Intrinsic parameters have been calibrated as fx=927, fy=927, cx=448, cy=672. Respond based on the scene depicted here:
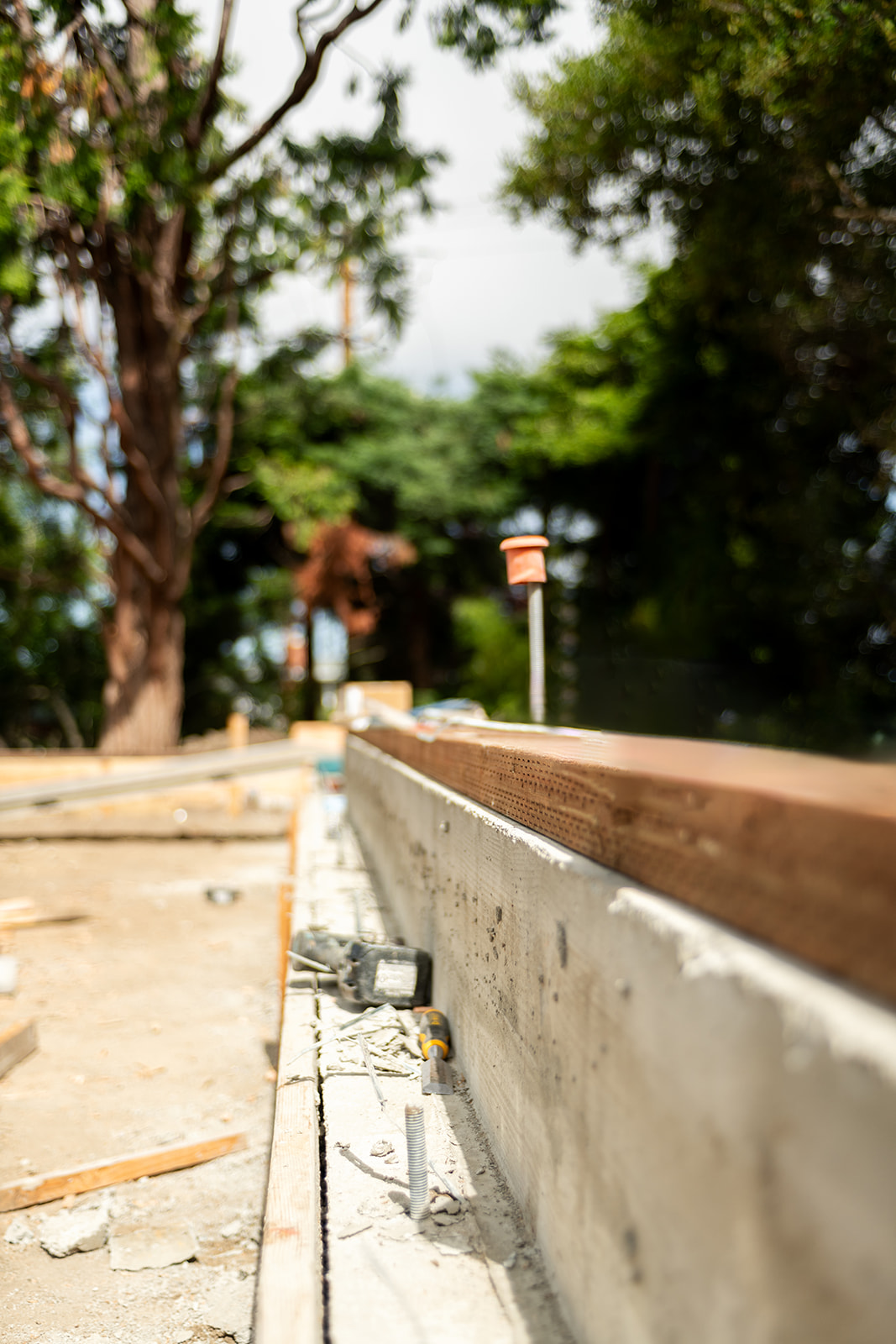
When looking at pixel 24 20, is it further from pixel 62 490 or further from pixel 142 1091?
pixel 142 1091

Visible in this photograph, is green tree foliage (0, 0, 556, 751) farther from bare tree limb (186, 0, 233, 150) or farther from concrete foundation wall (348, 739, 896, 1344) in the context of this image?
concrete foundation wall (348, 739, 896, 1344)

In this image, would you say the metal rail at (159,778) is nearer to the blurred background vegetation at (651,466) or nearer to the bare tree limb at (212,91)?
the blurred background vegetation at (651,466)

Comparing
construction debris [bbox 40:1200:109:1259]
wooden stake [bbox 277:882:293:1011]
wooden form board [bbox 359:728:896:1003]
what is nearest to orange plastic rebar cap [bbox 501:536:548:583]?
wooden stake [bbox 277:882:293:1011]

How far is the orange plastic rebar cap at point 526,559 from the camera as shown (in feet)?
15.9

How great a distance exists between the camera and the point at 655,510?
85.9 ft

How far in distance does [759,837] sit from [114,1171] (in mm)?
3708

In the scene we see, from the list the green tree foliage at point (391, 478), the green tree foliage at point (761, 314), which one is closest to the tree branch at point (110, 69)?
the green tree foliage at point (761, 314)

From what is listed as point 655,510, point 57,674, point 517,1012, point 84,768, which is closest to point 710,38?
point 517,1012

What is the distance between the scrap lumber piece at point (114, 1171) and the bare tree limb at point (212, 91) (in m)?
15.6

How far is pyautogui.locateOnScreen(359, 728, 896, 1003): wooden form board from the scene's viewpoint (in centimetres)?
105

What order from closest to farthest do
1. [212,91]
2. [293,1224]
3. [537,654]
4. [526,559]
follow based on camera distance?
[293,1224]
[537,654]
[526,559]
[212,91]

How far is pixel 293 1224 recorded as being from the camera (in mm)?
2168

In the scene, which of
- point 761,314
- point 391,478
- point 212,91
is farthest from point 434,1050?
point 391,478

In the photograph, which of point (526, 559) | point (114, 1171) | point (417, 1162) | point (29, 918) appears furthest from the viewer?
point (29, 918)
